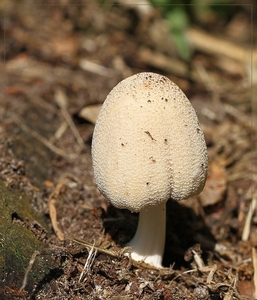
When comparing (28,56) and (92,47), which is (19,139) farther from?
(92,47)

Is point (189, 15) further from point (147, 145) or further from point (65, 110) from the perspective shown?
point (147, 145)

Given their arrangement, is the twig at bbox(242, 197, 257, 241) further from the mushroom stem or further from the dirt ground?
the mushroom stem

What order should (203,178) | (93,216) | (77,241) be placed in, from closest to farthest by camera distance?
(203,178) < (77,241) < (93,216)

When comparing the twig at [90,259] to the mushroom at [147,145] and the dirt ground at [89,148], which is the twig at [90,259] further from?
the mushroom at [147,145]

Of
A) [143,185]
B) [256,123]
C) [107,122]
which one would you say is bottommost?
[256,123]

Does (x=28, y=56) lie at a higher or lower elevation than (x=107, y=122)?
lower

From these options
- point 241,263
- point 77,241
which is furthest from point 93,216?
point 241,263

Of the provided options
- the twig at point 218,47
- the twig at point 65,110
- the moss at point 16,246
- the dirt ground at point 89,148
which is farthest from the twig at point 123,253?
the twig at point 218,47

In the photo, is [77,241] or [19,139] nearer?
[77,241]
